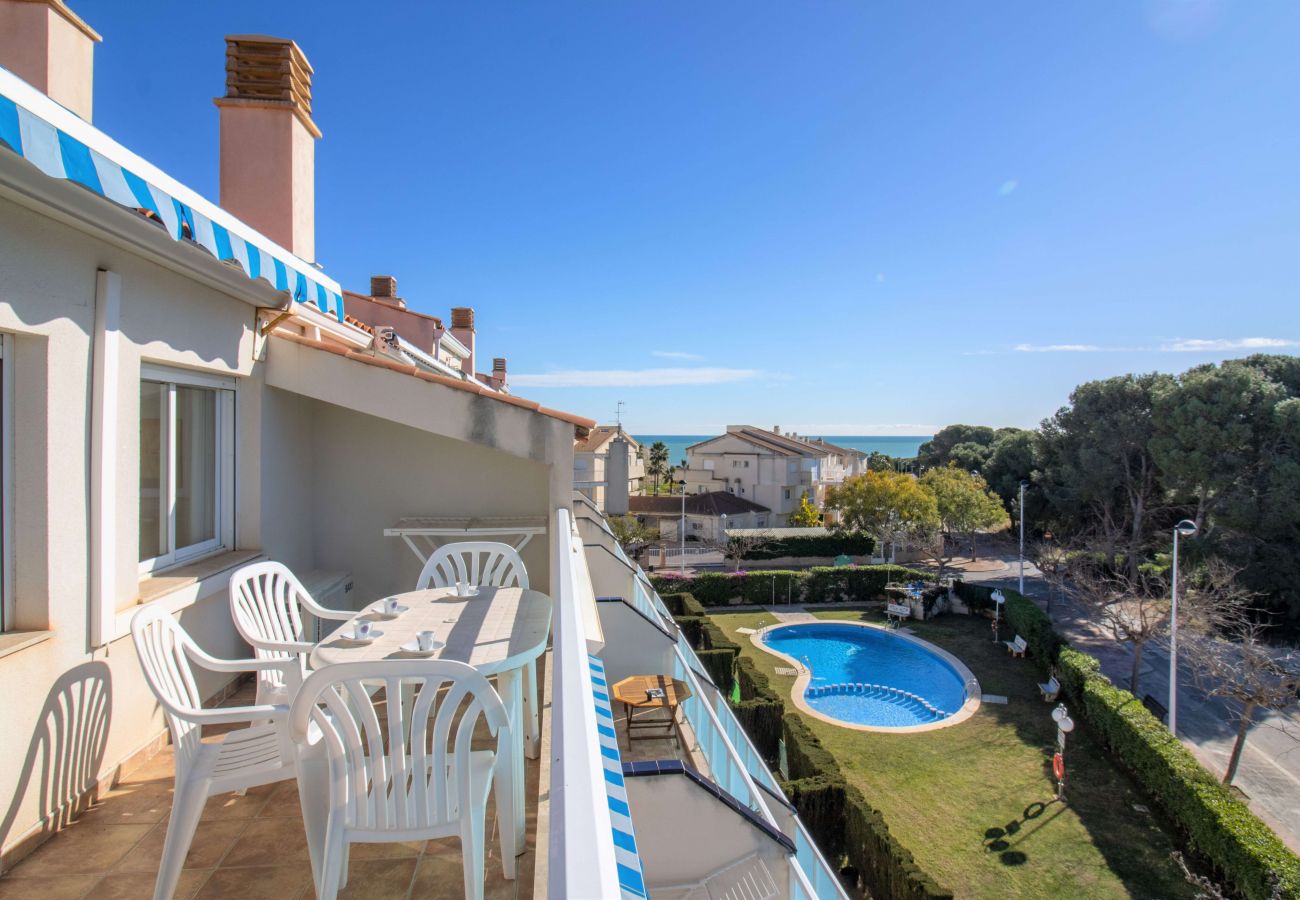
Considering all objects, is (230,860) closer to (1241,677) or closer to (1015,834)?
Result: (1015,834)

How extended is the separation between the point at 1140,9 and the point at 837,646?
2243cm

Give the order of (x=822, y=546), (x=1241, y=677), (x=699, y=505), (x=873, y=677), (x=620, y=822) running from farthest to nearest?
(x=699, y=505), (x=822, y=546), (x=873, y=677), (x=1241, y=677), (x=620, y=822)

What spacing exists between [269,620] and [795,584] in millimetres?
30220

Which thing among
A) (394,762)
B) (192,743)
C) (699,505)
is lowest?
(699,505)

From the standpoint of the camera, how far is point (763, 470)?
58.2m

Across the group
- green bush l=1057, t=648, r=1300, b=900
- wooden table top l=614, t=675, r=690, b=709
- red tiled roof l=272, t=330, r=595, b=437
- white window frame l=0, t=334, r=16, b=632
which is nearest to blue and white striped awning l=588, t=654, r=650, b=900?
white window frame l=0, t=334, r=16, b=632

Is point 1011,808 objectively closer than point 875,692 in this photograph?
Yes

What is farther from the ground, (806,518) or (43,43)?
(43,43)

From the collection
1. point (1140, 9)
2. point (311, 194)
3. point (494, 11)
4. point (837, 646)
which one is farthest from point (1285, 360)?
point (311, 194)

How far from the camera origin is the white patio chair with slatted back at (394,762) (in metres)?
2.67

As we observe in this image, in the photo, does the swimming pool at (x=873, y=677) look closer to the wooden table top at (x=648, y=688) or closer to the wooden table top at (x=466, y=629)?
the wooden table top at (x=648, y=688)

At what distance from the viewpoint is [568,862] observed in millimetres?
1068

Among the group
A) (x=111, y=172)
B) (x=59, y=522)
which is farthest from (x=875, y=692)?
(x=111, y=172)

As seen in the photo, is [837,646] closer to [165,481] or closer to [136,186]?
[165,481]
